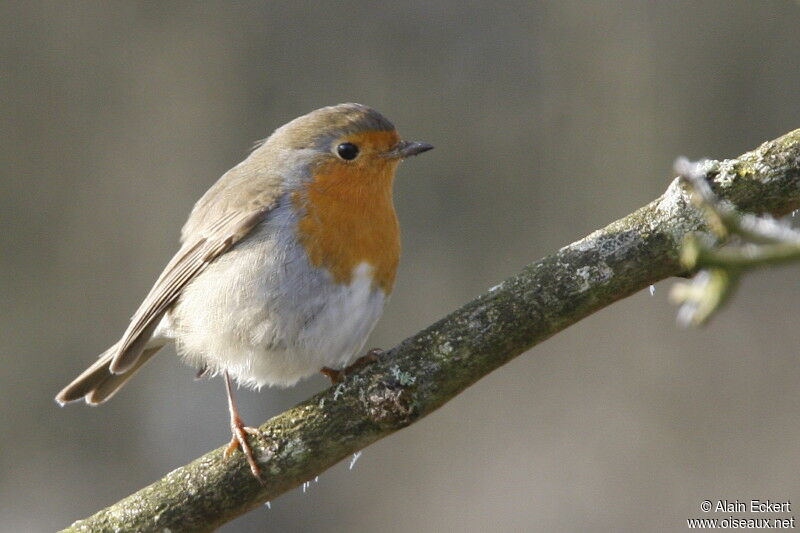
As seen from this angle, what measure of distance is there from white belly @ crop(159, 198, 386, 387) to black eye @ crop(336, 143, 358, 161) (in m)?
0.32

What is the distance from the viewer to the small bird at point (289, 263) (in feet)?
9.72

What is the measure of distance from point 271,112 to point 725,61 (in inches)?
115

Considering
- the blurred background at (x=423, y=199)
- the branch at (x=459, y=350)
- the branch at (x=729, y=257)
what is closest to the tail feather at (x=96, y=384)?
the branch at (x=459, y=350)

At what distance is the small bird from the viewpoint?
117 inches

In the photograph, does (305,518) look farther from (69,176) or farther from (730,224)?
(730,224)

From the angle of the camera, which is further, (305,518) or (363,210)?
(305,518)

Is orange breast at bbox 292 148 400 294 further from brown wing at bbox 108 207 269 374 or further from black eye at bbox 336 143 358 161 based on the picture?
brown wing at bbox 108 207 269 374

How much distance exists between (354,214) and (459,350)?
925mm

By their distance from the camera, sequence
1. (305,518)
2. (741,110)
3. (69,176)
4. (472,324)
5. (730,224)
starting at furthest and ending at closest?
(69,176) < (741,110) < (305,518) < (472,324) < (730,224)

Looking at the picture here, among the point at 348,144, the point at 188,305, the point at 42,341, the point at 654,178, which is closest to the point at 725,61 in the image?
the point at 654,178

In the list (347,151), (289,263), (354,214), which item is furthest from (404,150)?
(289,263)

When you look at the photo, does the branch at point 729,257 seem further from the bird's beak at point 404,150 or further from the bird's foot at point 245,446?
the bird's beak at point 404,150

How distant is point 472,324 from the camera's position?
227 cm

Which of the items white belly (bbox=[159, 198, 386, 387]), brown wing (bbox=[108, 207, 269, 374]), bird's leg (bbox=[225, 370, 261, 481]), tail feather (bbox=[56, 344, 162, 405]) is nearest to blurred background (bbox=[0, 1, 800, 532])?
tail feather (bbox=[56, 344, 162, 405])
